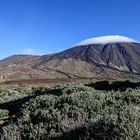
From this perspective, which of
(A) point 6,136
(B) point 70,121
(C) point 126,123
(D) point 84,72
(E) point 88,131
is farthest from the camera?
(D) point 84,72

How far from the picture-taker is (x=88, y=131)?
612 centimetres

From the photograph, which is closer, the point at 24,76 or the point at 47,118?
the point at 47,118

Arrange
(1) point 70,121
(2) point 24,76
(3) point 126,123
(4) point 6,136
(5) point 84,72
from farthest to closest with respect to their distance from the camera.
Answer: (5) point 84,72
(2) point 24,76
(1) point 70,121
(4) point 6,136
(3) point 126,123

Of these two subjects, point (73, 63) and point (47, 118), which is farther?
point (73, 63)

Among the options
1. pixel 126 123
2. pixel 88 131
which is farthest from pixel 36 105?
pixel 126 123

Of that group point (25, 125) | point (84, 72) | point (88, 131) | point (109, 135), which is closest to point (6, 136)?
point (25, 125)

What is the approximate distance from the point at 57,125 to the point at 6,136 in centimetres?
113

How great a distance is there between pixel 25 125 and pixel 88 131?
7.03 feet

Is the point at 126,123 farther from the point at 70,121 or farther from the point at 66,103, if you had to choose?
the point at 66,103

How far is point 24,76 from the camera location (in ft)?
351

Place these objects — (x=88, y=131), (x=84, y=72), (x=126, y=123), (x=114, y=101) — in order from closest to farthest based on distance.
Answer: (x=126, y=123)
(x=88, y=131)
(x=114, y=101)
(x=84, y=72)

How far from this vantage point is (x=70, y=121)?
24.4ft

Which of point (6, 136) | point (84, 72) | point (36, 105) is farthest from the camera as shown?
point (84, 72)

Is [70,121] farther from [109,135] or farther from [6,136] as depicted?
[109,135]
